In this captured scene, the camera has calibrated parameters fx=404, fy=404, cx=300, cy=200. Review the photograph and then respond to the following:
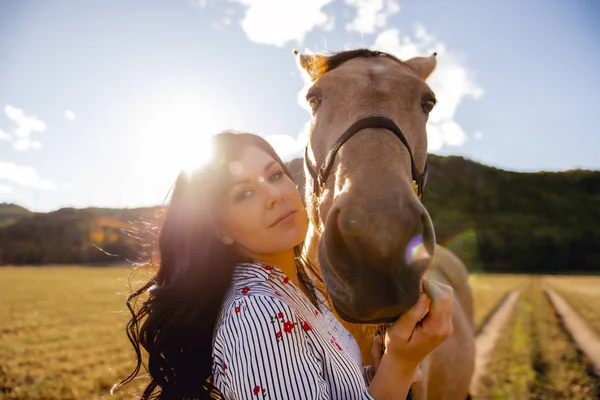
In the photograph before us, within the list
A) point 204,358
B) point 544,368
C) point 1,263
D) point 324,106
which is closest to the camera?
point 204,358

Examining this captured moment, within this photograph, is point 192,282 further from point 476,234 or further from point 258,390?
point 476,234

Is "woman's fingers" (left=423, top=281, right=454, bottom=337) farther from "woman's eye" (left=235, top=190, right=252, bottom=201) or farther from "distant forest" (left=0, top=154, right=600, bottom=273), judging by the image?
"distant forest" (left=0, top=154, right=600, bottom=273)

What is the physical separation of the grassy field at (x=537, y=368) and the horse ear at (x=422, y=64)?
5.96 meters

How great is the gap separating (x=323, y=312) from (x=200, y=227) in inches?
31.9

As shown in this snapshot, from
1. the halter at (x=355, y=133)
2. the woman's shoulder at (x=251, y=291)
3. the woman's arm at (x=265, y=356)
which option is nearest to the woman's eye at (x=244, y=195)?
the woman's shoulder at (x=251, y=291)

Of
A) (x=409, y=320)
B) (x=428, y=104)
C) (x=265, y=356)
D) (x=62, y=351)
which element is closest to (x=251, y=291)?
(x=265, y=356)

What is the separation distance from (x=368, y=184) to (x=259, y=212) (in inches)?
19.3

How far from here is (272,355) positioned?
1.28 meters

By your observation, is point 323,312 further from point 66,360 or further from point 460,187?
point 460,187

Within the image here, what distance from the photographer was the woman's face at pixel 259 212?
1.75 metres

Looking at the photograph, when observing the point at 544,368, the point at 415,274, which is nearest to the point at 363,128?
the point at 415,274

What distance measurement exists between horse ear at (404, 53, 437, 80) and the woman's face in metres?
1.90

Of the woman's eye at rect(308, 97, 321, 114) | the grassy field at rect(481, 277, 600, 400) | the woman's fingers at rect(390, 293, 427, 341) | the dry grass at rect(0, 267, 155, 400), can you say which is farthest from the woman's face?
the grassy field at rect(481, 277, 600, 400)

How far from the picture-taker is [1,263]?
2371 inches
